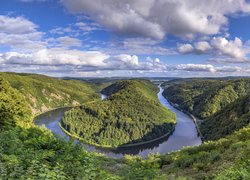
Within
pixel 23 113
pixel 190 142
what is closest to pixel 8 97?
pixel 23 113

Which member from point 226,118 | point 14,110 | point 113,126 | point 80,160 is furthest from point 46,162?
point 113,126

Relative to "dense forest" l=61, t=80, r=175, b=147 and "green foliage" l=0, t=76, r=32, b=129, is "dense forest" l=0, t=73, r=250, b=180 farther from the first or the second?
"dense forest" l=61, t=80, r=175, b=147

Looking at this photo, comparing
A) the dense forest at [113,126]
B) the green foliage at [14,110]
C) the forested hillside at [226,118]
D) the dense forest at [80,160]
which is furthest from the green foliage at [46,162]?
the dense forest at [113,126]

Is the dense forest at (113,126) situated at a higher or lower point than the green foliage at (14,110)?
lower

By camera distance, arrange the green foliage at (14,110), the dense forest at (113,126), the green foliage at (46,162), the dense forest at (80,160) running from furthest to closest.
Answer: the dense forest at (113,126)
the green foliage at (14,110)
the dense forest at (80,160)
the green foliage at (46,162)

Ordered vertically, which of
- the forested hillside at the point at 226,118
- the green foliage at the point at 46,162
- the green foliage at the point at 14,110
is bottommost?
the forested hillside at the point at 226,118

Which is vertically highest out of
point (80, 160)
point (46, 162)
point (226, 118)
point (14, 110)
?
point (80, 160)

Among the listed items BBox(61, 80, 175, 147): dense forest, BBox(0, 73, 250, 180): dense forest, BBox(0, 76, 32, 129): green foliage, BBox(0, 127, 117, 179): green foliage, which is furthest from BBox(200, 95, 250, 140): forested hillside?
BBox(0, 127, 117, 179): green foliage

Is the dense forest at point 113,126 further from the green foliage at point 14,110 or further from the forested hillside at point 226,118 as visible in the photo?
the green foliage at point 14,110

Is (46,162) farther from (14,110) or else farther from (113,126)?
(113,126)

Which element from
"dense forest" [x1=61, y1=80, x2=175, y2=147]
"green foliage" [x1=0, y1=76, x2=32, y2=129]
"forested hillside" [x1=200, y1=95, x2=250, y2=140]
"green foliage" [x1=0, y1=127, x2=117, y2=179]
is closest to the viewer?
"green foliage" [x1=0, y1=127, x2=117, y2=179]
